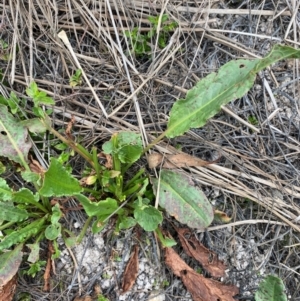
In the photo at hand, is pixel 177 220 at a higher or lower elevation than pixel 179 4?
lower

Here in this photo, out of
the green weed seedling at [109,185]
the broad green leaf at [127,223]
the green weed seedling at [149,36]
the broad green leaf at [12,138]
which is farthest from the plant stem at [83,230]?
the green weed seedling at [149,36]

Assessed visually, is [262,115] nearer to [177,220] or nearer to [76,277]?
[177,220]

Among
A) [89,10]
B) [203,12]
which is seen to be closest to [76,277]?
[89,10]

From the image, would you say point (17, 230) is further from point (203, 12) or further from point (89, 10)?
point (203, 12)

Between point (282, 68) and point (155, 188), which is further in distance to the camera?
point (282, 68)

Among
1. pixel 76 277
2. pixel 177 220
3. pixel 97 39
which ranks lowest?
pixel 76 277

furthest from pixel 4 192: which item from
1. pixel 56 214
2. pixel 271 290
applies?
pixel 271 290

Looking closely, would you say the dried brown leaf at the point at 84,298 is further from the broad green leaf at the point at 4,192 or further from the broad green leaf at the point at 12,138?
the broad green leaf at the point at 12,138
